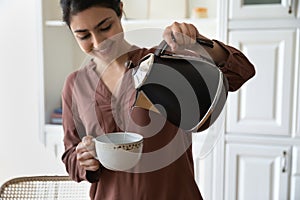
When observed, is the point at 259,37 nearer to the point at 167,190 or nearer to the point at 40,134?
the point at 167,190

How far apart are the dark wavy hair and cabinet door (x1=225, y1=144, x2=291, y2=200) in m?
1.09

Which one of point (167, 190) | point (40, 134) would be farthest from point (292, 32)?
point (40, 134)

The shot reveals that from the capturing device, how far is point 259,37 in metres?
1.71

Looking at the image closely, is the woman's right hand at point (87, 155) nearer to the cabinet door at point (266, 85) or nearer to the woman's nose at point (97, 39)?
the woman's nose at point (97, 39)

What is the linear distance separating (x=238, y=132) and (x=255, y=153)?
12cm

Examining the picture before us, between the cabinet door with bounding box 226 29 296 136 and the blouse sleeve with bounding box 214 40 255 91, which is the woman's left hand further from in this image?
the cabinet door with bounding box 226 29 296 136

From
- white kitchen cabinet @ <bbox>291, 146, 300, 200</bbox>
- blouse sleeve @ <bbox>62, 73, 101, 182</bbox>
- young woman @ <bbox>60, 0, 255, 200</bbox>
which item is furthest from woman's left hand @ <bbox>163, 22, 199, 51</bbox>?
white kitchen cabinet @ <bbox>291, 146, 300, 200</bbox>

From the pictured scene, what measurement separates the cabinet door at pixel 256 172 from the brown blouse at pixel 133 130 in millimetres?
898

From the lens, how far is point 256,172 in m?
1.78

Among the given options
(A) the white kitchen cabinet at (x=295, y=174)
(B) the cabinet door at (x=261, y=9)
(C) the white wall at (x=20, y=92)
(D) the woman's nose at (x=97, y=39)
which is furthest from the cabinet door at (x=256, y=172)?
(D) the woman's nose at (x=97, y=39)

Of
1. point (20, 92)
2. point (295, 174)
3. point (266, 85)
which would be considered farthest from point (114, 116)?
Result: point (20, 92)

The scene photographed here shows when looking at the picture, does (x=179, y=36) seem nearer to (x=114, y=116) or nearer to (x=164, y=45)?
(x=164, y=45)

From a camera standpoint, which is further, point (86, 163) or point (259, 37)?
point (259, 37)

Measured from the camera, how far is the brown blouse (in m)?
0.87
